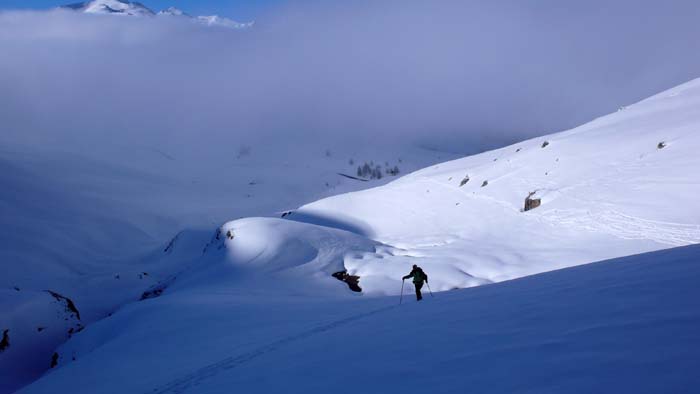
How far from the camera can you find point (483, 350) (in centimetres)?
570

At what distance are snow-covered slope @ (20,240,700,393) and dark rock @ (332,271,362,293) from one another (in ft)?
39.1

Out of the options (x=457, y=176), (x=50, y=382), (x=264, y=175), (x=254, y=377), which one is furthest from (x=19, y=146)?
(x=254, y=377)

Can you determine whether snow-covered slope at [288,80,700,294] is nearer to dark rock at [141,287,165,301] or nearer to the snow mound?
the snow mound

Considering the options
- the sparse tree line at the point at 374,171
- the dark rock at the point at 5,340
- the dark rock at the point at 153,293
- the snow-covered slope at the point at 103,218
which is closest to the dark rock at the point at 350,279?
the snow-covered slope at the point at 103,218

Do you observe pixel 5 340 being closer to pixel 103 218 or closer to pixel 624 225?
pixel 624 225

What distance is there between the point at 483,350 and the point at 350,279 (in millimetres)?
22616

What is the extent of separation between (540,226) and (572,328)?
27271 mm

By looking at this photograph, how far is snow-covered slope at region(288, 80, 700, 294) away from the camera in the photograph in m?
24.7

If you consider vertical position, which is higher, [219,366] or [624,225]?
[624,225]

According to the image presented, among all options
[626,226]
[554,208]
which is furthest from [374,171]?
[626,226]

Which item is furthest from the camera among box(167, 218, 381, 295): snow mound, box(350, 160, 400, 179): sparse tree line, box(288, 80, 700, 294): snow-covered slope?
box(350, 160, 400, 179): sparse tree line

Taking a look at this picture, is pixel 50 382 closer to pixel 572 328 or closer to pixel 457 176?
pixel 572 328

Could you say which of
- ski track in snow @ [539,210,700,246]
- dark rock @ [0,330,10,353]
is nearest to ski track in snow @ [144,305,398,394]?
ski track in snow @ [539,210,700,246]

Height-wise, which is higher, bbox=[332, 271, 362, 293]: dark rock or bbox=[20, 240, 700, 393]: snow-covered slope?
bbox=[332, 271, 362, 293]: dark rock
